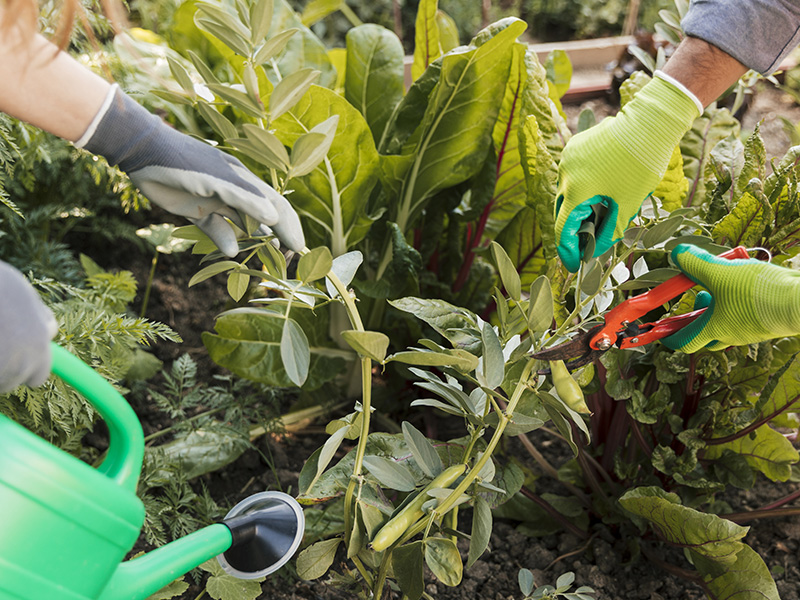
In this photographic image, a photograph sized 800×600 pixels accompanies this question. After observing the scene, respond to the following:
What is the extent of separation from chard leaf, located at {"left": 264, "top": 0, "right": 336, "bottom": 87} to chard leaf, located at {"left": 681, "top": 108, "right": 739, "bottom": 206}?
813 mm

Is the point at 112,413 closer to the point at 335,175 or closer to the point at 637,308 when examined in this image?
the point at 637,308

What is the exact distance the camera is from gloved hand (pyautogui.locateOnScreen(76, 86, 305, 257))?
80 centimetres

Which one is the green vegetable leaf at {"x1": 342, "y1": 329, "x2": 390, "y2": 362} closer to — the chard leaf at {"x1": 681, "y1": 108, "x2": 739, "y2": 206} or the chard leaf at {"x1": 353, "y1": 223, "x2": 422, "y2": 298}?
the chard leaf at {"x1": 353, "y1": 223, "x2": 422, "y2": 298}

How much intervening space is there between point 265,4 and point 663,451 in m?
0.91

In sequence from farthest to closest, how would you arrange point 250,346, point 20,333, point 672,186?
point 250,346, point 672,186, point 20,333

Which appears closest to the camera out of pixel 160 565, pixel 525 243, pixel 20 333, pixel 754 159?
pixel 20 333

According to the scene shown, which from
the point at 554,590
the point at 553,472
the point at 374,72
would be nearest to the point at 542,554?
the point at 553,472

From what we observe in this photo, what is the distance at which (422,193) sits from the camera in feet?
4.57

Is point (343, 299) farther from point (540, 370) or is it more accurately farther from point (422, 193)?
point (422, 193)

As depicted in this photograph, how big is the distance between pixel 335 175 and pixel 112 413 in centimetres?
77

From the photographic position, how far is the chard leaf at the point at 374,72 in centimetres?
141

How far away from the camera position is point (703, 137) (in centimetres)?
137

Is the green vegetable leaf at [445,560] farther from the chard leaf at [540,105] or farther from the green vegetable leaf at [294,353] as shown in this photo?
the chard leaf at [540,105]

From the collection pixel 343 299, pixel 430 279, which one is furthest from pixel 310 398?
pixel 343 299
